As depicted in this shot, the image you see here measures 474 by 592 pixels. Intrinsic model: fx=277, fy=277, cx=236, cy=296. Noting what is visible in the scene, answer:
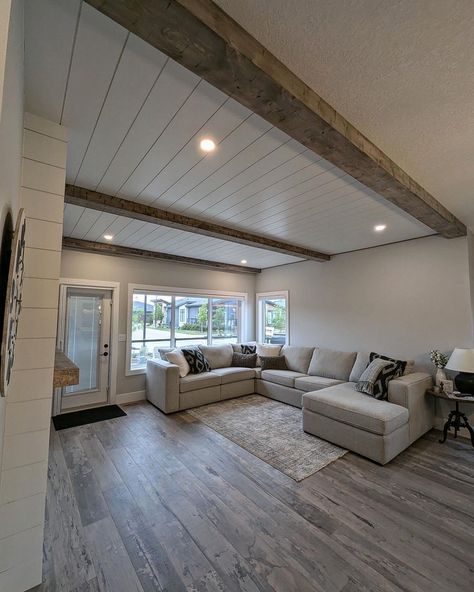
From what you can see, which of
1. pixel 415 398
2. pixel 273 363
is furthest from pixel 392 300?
pixel 273 363

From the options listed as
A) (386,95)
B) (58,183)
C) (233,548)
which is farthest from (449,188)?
(233,548)

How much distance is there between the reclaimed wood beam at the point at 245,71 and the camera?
934mm

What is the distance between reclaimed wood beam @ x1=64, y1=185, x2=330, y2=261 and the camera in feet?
8.20

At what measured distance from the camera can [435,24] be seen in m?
1.08

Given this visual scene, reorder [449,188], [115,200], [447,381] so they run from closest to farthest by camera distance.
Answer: [449,188] → [115,200] → [447,381]

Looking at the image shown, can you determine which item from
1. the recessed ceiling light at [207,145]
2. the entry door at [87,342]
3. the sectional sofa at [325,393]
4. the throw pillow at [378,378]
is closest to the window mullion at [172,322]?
the sectional sofa at [325,393]

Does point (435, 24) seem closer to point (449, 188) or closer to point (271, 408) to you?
point (449, 188)

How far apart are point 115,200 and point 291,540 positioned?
307cm

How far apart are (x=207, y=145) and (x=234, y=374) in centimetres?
391

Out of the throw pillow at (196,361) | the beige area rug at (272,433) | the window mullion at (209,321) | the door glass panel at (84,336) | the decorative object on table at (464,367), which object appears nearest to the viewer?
the beige area rug at (272,433)

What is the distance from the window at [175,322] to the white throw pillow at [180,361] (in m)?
0.55

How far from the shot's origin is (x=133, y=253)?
15.5 feet

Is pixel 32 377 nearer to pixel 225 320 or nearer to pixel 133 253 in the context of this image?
pixel 133 253

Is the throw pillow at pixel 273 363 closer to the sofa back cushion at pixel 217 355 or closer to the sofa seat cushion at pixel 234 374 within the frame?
the sofa seat cushion at pixel 234 374
